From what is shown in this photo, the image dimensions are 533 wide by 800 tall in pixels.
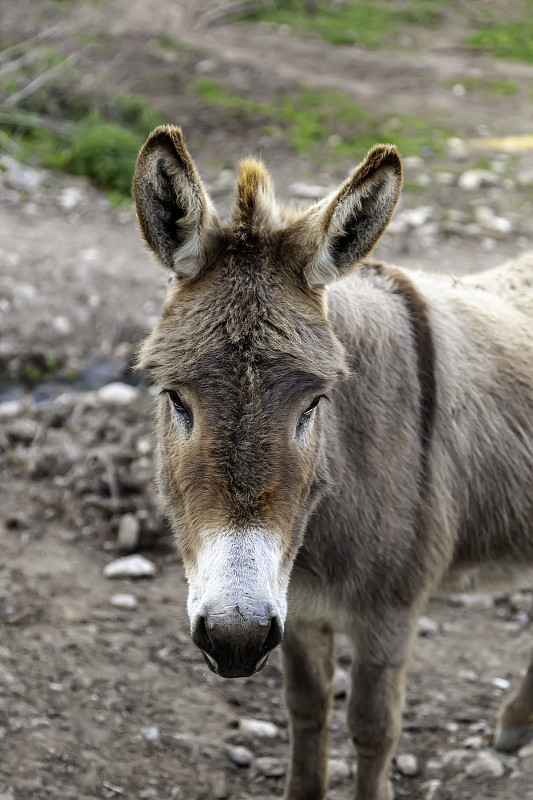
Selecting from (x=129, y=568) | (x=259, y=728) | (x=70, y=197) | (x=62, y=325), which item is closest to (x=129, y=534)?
(x=129, y=568)

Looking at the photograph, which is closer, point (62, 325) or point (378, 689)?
point (378, 689)

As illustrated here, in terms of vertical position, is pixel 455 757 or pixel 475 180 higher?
pixel 475 180

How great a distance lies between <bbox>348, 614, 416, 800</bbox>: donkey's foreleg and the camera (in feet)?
11.0

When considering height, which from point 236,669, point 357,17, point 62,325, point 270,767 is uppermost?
point 357,17

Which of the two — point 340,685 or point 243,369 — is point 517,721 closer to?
point 340,685

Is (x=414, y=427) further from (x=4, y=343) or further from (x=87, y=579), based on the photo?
(x=4, y=343)

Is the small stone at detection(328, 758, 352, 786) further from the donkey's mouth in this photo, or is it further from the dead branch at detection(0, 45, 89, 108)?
the dead branch at detection(0, 45, 89, 108)

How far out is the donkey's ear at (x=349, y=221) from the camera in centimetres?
263

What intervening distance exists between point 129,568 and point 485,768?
219 centimetres

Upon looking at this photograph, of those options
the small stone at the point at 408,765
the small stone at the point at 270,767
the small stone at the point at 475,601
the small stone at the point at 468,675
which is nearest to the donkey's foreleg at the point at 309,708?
the small stone at the point at 270,767

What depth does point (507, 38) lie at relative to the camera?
46.1 ft

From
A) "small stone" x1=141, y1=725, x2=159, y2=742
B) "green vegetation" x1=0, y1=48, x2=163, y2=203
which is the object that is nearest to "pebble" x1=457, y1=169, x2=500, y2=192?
"green vegetation" x1=0, y1=48, x2=163, y2=203

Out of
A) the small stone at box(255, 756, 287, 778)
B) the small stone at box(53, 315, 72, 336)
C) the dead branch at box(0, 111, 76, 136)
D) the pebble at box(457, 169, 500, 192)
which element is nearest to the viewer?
the small stone at box(255, 756, 287, 778)

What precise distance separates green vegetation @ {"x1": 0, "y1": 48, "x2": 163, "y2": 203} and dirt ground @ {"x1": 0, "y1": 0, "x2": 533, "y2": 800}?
1.08 ft
